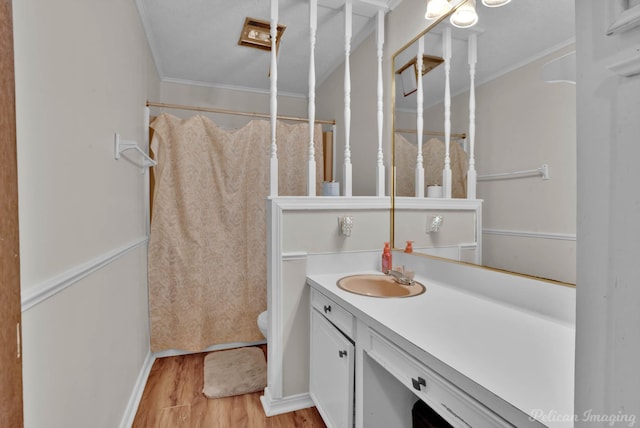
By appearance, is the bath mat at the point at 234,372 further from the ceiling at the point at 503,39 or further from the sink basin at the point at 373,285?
the ceiling at the point at 503,39

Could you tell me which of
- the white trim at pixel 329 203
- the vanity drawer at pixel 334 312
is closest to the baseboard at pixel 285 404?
the vanity drawer at pixel 334 312

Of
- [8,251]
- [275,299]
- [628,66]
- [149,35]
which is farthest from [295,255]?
[149,35]

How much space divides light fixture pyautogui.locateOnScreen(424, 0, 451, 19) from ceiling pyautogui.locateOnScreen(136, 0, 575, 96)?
228 mm

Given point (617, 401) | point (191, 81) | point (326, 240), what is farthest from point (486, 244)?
point (191, 81)

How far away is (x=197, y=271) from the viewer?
97.4 inches

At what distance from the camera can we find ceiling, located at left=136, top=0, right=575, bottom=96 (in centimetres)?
110

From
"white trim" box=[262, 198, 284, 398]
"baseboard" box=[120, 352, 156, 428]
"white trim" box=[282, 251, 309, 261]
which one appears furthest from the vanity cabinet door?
"baseboard" box=[120, 352, 156, 428]

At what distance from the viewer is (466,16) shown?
1.39m

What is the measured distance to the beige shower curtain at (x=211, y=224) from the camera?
7.88ft

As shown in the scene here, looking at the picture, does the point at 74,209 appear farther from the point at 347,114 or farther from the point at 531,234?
the point at 531,234

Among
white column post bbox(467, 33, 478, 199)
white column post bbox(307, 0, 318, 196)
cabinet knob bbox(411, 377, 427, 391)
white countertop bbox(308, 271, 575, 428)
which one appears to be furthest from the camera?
white column post bbox(307, 0, 318, 196)

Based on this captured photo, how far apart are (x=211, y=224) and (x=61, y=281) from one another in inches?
64.2

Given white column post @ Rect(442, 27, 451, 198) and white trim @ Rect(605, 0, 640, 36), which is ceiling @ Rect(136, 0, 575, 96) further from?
white trim @ Rect(605, 0, 640, 36)

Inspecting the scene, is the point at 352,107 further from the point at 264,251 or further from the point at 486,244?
the point at 486,244
